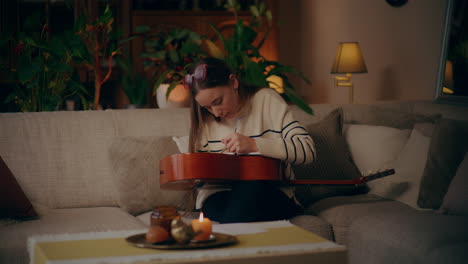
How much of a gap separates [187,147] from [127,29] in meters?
3.54

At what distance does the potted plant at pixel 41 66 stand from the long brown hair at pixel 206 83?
85 cm

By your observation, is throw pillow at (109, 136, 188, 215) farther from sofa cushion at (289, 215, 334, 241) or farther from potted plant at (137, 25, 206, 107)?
potted plant at (137, 25, 206, 107)

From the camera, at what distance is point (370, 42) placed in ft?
14.2

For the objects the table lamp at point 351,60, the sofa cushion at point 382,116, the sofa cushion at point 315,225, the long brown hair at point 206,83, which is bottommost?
the sofa cushion at point 315,225

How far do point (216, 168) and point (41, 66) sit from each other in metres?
1.34

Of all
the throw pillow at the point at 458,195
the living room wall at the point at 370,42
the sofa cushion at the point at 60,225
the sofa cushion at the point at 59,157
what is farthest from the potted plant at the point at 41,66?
the living room wall at the point at 370,42

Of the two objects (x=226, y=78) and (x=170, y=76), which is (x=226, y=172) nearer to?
(x=226, y=78)

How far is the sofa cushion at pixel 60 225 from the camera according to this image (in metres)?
1.79

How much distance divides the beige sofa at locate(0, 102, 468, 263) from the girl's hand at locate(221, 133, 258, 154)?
32 cm

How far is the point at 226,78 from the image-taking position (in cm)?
209

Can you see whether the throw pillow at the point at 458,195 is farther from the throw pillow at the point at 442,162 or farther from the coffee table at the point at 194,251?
the coffee table at the point at 194,251

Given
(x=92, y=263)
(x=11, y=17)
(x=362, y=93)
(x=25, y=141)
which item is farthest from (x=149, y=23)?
(x=92, y=263)

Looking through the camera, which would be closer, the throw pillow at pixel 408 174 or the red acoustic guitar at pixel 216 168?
the red acoustic guitar at pixel 216 168

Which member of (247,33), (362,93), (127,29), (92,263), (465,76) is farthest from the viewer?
(127,29)
